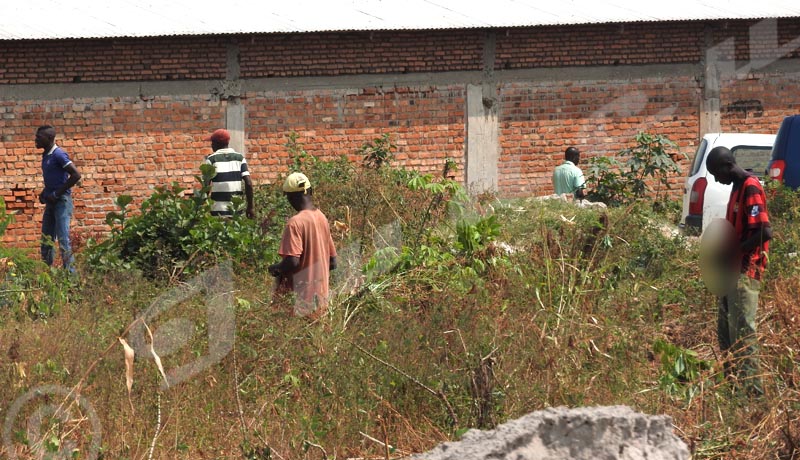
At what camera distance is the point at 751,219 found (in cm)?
613

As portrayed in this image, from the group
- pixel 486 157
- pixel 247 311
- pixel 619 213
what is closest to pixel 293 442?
pixel 247 311

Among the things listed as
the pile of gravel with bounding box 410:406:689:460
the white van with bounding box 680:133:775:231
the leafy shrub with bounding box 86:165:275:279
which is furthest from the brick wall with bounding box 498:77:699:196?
Result: the pile of gravel with bounding box 410:406:689:460

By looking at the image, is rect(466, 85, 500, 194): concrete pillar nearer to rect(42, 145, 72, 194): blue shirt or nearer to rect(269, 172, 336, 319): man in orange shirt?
rect(42, 145, 72, 194): blue shirt

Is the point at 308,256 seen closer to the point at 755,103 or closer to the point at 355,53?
the point at 355,53

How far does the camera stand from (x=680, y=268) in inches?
343

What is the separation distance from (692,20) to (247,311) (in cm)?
968

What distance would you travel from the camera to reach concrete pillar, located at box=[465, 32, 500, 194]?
1445 centimetres

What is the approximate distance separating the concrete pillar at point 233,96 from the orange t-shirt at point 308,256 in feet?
24.6

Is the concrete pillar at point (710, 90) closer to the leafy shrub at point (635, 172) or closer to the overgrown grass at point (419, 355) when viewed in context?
the leafy shrub at point (635, 172)

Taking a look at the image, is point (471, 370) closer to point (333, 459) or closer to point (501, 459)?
point (333, 459)

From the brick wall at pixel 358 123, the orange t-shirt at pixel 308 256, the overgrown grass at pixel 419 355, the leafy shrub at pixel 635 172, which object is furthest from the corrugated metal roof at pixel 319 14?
the orange t-shirt at pixel 308 256

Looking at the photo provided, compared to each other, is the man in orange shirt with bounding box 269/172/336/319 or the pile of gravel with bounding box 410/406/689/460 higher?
the man in orange shirt with bounding box 269/172/336/319

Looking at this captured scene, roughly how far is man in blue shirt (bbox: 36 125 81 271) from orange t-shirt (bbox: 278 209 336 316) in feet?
12.5

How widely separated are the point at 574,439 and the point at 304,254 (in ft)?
9.20
